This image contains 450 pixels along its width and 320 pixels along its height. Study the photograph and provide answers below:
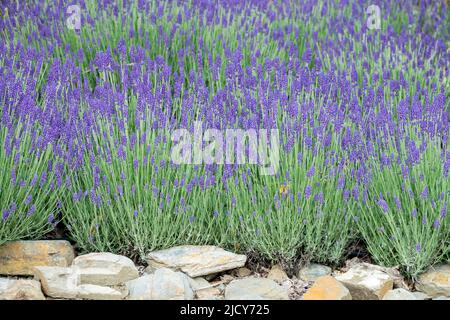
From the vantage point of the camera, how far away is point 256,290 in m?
3.62

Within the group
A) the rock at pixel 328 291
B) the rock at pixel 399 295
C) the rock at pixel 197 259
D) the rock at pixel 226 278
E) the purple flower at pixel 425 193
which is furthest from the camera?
the rock at pixel 226 278

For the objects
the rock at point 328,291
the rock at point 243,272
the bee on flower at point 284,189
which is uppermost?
the bee on flower at point 284,189

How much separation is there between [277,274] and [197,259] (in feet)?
→ 1.38

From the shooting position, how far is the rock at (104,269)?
365 cm

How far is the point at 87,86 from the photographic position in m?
4.50

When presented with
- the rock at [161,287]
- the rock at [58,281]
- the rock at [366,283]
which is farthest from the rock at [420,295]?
the rock at [58,281]

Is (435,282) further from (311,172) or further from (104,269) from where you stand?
(104,269)

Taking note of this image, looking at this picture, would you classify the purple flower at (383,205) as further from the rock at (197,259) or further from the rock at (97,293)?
the rock at (97,293)

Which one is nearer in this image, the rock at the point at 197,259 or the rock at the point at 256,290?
the rock at the point at 256,290

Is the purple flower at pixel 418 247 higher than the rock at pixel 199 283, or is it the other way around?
the purple flower at pixel 418 247

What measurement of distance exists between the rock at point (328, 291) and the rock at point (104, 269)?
0.86 metres

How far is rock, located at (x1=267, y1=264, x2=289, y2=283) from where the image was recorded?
12.8 ft

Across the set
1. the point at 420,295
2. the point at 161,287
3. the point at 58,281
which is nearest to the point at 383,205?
the point at 420,295
